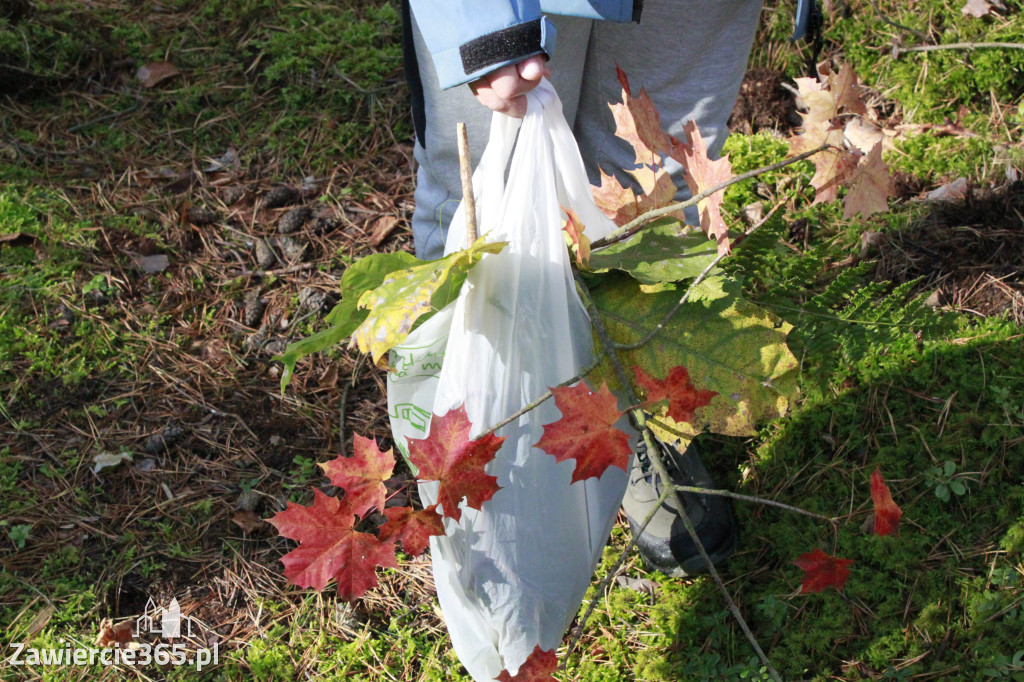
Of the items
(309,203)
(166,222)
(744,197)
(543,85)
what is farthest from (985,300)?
(166,222)

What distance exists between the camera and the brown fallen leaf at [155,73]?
8.48 ft

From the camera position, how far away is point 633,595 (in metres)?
1.68

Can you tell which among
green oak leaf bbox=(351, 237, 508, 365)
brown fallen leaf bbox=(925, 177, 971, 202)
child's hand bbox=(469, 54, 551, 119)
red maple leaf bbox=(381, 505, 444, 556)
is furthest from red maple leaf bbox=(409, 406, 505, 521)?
brown fallen leaf bbox=(925, 177, 971, 202)

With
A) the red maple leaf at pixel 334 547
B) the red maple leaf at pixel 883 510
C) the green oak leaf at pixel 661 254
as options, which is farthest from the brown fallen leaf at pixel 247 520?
the red maple leaf at pixel 883 510

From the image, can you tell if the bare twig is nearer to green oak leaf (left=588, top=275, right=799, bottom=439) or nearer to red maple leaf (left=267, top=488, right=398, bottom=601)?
green oak leaf (left=588, top=275, right=799, bottom=439)

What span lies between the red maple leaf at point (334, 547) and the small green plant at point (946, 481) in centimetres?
123

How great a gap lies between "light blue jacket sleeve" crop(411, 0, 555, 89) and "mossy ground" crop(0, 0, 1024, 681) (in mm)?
540

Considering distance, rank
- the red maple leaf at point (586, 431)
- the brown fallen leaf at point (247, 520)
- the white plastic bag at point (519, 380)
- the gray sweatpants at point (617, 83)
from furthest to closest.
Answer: the brown fallen leaf at point (247, 520) → the gray sweatpants at point (617, 83) → the white plastic bag at point (519, 380) → the red maple leaf at point (586, 431)

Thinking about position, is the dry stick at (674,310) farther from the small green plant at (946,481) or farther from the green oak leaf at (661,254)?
the small green plant at (946,481)

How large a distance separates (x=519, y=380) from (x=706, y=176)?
440mm

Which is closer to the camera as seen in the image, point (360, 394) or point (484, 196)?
point (484, 196)

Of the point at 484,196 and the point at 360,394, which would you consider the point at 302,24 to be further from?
the point at 484,196

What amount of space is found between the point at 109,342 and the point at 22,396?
0.25m

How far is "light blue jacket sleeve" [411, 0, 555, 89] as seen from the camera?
113 centimetres
